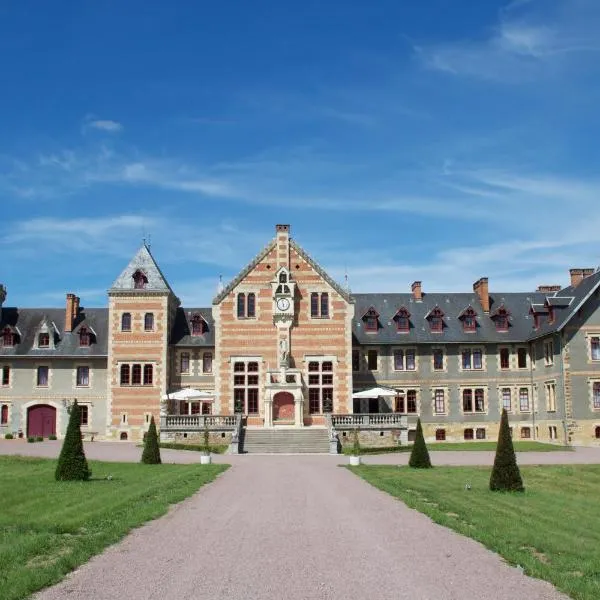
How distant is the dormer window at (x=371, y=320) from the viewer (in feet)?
178

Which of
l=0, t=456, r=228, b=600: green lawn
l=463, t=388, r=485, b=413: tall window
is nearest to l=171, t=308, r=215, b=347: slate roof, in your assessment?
l=463, t=388, r=485, b=413: tall window

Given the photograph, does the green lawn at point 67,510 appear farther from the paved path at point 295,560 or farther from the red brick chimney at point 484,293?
the red brick chimney at point 484,293

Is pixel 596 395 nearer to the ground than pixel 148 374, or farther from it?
nearer to the ground

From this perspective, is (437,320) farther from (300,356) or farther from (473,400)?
(300,356)

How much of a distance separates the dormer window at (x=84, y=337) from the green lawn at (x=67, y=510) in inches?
916

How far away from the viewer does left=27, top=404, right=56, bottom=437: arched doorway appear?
172 feet

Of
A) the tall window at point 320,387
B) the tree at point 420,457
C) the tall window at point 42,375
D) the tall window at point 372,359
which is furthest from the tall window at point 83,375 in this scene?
the tree at point 420,457

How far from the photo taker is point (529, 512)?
17.8m

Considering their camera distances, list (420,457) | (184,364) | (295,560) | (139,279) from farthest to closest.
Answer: (184,364)
(139,279)
(420,457)
(295,560)

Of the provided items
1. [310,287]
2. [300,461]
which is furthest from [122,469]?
[310,287]

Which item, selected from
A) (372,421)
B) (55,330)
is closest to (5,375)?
(55,330)

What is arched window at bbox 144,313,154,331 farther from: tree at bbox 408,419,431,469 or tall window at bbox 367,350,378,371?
tree at bbox 408,419,431,469

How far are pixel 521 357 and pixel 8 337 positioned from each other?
36.3m

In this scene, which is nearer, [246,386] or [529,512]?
[529,512]
